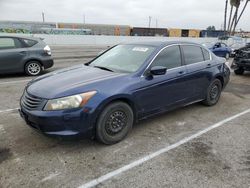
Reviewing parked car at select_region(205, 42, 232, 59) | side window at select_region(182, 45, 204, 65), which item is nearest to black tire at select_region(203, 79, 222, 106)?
side window at select_region(182, 45, 204, 65)

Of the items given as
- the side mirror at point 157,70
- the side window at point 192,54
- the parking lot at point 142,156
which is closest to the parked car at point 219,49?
the side window at point 192,54

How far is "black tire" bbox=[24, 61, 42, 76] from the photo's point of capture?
9.58 metres

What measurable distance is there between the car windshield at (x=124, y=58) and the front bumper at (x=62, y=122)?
47.5 inches

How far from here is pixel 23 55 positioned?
9.34 m

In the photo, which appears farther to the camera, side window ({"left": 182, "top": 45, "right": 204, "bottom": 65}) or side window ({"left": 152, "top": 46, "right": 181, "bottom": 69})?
side window ({"left": 182, "top": 45, "right": 204, "bottom": 65})

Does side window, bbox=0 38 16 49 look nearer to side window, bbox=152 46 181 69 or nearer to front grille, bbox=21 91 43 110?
front grille, bbox=21 91 43 110

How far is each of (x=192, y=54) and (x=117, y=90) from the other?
234 centimetres

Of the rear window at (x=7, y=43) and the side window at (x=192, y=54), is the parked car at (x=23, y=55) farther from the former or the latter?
the side window at (x=192, y=54)

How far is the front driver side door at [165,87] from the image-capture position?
14.3 ft

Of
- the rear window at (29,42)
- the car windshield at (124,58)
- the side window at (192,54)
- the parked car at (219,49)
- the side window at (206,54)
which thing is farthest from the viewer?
the parked car at (219,49)

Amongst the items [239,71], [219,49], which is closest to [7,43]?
[239,71]

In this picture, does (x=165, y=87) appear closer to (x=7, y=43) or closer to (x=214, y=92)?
(x=214, y=92)

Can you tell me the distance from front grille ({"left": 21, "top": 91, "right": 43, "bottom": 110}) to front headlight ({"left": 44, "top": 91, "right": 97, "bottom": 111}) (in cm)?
17

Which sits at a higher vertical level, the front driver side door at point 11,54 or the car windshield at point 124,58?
the car windshield at point 124,58
